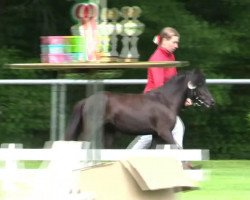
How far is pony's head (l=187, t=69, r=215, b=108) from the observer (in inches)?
465

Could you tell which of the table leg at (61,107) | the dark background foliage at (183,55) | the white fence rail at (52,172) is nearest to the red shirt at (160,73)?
the table leg at (61,107)

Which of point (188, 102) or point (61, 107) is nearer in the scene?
point (188, 102)

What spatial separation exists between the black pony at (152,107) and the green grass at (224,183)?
779 millimetres

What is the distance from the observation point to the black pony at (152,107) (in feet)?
38.7

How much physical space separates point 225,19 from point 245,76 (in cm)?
124

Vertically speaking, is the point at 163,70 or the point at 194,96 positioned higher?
the point at 163,70

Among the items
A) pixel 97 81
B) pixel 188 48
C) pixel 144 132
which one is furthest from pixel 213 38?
pixel 97 81

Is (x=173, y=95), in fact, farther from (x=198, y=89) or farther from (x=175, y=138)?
(x=175, y=138)

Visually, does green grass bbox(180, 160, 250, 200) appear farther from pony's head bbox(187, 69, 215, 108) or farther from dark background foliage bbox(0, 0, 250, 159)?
dark background foliage bbox(0, 0, 250, 159)

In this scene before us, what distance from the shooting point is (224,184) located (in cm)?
1042

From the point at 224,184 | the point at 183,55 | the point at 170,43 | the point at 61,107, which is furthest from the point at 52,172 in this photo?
the point at 183,55

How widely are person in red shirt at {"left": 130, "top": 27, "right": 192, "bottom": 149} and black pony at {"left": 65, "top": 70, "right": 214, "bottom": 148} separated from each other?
14 centimetres

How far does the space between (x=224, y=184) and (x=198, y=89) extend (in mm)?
1841

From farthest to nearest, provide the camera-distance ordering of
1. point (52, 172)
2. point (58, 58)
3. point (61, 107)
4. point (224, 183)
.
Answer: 1. point (61, 107)
2. point (224, 183)
3. point (58, 58)
4. point (52, 172)
